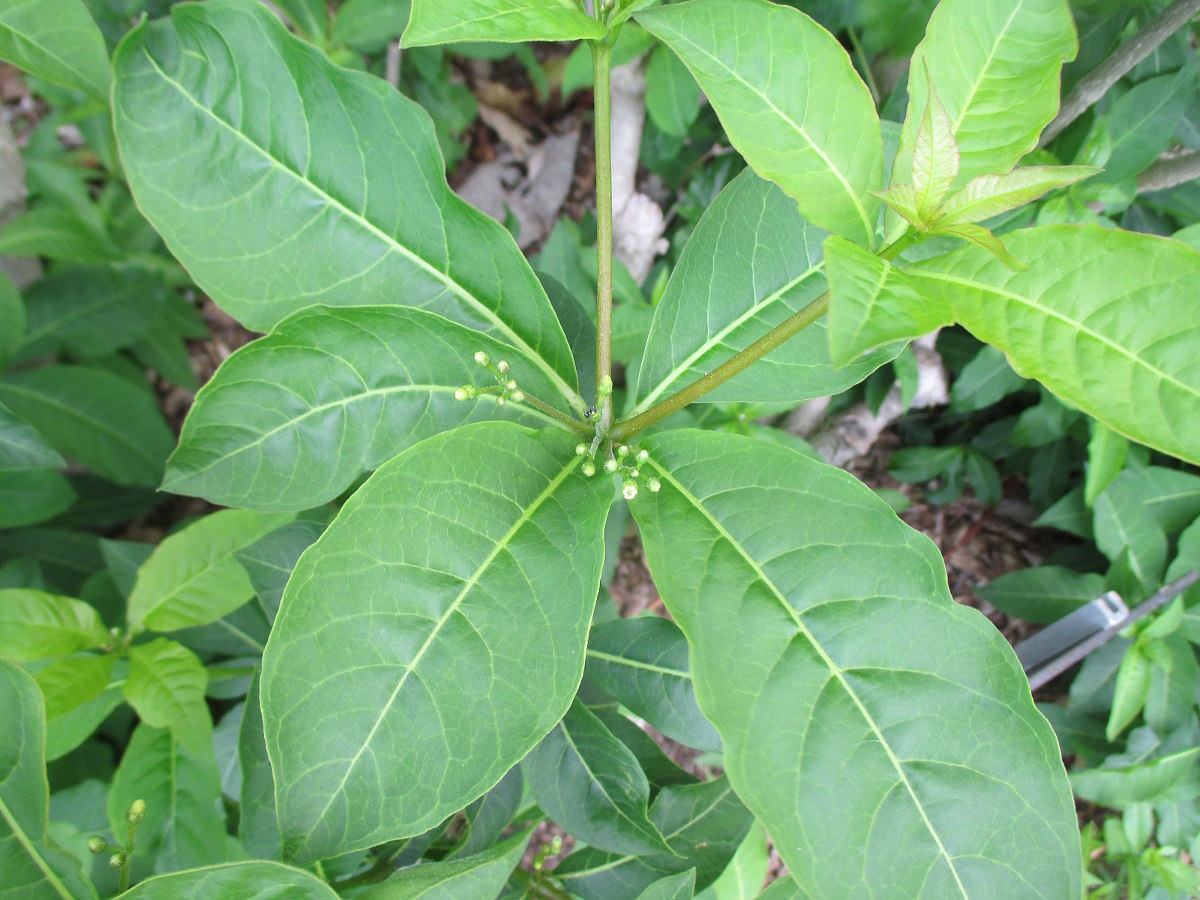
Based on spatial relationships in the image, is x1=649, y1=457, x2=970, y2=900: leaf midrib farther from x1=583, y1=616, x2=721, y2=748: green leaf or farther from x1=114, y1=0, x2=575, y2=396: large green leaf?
x1=583, y1=616, x2=721, y2=748: green leaf

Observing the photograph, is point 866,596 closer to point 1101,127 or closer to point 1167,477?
point 1101,127

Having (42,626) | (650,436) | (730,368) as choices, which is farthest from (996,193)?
(42,626)

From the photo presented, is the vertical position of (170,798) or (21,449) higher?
(21,449)

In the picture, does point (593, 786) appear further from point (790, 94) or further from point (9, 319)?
point (9, 319)

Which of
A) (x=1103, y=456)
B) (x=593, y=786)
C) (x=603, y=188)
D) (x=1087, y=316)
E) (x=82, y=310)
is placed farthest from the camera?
(x=82, y=310)

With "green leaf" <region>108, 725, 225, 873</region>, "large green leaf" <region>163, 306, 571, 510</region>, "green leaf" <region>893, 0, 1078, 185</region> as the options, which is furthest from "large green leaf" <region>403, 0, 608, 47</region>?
"green leaf" <region>108, 725, 225, 873</region>
